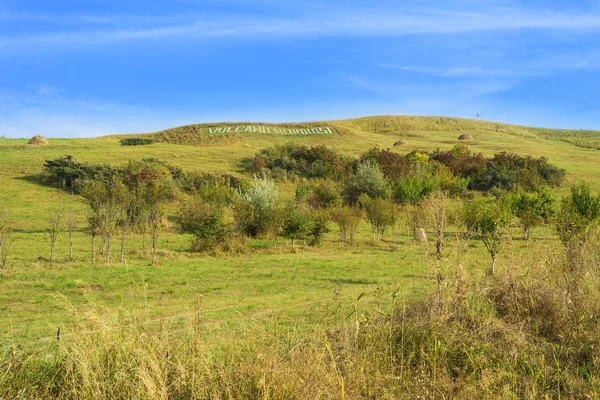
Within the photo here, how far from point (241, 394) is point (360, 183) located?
3615 centimetres

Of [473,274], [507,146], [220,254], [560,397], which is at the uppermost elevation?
[507,146]


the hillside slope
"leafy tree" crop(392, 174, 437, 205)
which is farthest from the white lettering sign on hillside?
"leafy tree" crop(392, 174, 437, 205)

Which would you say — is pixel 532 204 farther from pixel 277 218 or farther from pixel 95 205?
pixel 95 205

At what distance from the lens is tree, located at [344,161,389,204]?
125 ft

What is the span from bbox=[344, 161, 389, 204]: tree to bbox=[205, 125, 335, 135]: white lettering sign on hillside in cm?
3599

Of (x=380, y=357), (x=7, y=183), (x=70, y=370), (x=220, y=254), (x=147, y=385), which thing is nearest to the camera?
(x=147, y=385)

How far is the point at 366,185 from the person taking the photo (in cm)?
3862

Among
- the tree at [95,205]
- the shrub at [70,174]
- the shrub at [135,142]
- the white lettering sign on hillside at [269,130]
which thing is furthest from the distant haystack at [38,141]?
the tree at [95,205]

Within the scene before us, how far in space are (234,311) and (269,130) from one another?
67799 mm

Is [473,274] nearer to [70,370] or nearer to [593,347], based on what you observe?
[593,347]

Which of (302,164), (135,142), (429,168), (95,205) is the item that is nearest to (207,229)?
(95,205)

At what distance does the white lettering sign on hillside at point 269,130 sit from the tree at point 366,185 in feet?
118

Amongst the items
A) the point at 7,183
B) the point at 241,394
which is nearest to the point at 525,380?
the point at 241,394

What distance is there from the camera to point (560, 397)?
12.7 feet
